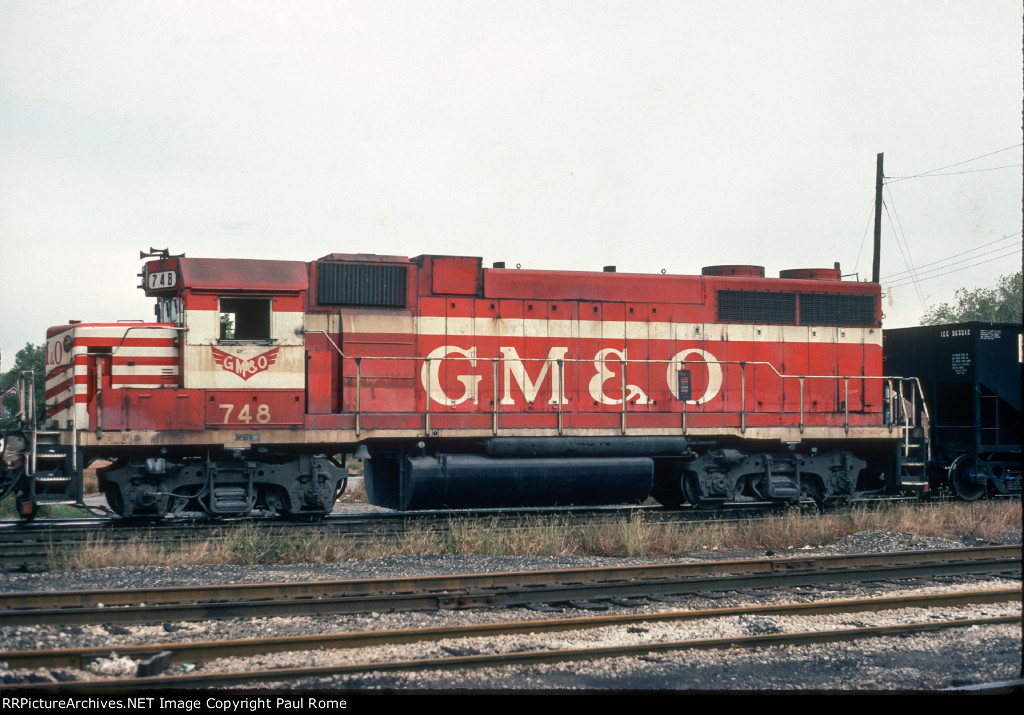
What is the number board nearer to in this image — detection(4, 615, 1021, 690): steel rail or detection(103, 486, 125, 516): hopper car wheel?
detection(103, 486, 125, 516): hopper car wheel

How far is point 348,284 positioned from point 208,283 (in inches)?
74.4

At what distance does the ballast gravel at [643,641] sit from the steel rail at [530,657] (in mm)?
51

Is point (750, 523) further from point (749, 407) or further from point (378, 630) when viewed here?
point (378, 630)

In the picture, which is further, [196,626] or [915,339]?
[915,339]

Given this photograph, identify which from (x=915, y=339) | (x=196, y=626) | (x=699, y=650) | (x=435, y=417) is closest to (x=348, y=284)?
(x=435, y=417)

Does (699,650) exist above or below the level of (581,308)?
below

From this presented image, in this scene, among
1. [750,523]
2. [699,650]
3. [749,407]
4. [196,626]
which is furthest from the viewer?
[749,407]

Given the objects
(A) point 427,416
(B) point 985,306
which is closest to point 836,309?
(A) point 427,416

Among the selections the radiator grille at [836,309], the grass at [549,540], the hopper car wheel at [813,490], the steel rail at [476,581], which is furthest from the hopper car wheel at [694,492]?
the steel rail at [476,581]

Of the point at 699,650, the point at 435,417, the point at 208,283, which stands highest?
the point at 208,283

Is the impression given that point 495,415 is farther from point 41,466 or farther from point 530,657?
point 530,657

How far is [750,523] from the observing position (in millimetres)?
12398

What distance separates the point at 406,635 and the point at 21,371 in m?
6.56

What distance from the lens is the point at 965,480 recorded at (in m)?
16.5
